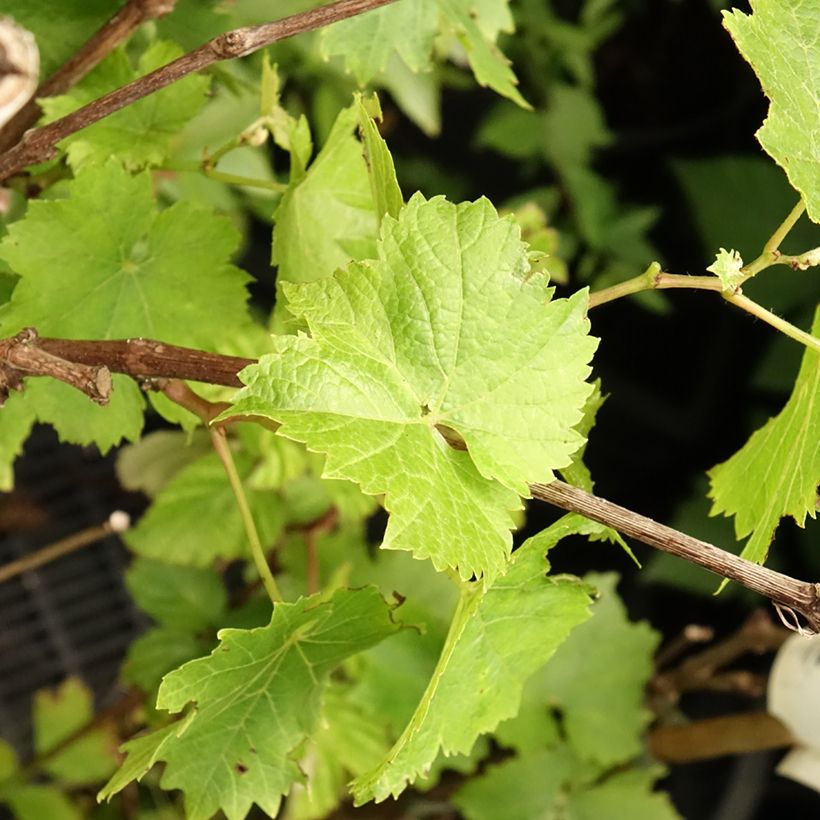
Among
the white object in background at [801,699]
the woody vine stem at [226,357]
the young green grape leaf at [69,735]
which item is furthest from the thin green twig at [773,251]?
the young green grape leaf at [69,735]

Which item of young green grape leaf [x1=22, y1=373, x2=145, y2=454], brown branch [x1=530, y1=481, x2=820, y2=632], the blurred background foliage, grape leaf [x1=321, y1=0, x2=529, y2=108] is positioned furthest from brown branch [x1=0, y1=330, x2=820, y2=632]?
the blurred background foliage

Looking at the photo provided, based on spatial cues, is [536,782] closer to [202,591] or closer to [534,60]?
[202,591]

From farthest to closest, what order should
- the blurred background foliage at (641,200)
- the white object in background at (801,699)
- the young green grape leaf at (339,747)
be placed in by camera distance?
1. the blurred background foliage at (641,200)
2. the young green grape leaf at (339,747)
3. the white object in background at (801,699)

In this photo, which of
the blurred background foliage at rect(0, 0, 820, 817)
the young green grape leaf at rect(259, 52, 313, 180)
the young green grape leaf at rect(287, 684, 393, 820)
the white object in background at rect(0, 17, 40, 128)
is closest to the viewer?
the white object in background at rect(0, 17, 40, 128)

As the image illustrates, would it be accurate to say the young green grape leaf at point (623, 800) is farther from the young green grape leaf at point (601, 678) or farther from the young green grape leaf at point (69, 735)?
the young green grape leaf at point (69, 735)

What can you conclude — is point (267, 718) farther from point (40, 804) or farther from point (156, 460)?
point (40, 804)

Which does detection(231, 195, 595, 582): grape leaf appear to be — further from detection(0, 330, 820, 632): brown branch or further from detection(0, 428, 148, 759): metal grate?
detection(0, 428, 148, 759): metal grate
